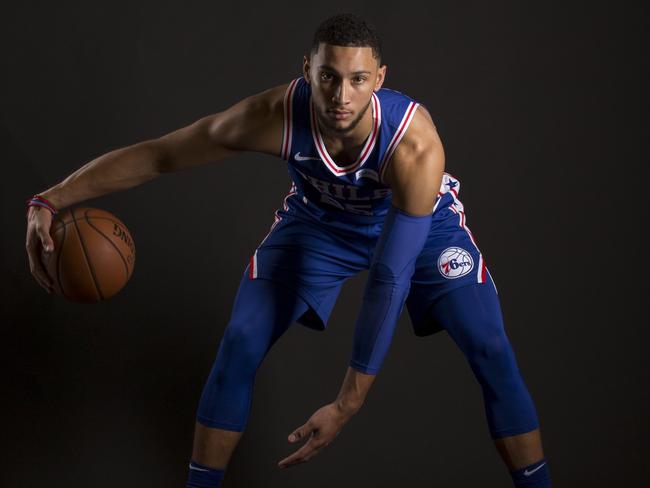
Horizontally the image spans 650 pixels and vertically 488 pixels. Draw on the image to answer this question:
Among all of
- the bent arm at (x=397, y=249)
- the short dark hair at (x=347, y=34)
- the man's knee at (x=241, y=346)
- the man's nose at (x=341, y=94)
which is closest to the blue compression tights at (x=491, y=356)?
the bent arm at (x=397, y=249)

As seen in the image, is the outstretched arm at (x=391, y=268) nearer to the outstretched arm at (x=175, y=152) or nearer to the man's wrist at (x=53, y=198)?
A: the outstretched arm at (x=175, y=152)

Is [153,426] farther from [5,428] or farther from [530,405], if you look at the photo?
[530,405]

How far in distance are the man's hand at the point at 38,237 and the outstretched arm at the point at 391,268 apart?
95cm

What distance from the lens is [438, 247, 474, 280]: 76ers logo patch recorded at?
10.3 ft

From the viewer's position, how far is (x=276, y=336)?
3100 millimetres

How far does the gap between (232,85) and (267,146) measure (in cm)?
101

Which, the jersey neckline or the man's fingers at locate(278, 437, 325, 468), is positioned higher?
the jersey neckline

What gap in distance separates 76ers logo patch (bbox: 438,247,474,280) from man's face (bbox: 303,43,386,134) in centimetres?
60

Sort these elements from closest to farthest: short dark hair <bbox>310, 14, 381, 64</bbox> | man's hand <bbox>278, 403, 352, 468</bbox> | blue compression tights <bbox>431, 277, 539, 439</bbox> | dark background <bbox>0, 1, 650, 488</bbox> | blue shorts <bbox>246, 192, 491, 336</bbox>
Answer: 1. short dark hair <bbox>310, 14, 381, 64</bbox>
2. man's hand <bbox>278, 403, 352, 468</bbox>
3. blue compression tights <bbox>431, 277, 539, 439</bbox>
4. blue shorts <bbox>246, 192, 491, 336</bbox>
5. dark background <bbox>0, 1, 650, 488</bbox>

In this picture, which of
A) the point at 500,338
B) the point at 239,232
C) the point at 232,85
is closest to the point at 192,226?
the point at 239,232

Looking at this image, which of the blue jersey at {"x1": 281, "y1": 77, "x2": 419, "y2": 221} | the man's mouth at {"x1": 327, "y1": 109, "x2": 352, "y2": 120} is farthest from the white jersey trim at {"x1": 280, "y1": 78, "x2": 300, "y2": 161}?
the man's mouth at {"x1": 327, "y1": 109, "x2": 352, "y2": 120}

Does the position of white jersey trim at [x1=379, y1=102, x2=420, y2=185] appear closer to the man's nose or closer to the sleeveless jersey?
the sleeveless jersey

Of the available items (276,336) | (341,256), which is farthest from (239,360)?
(341,256)

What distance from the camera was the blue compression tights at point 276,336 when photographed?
3.00 m
